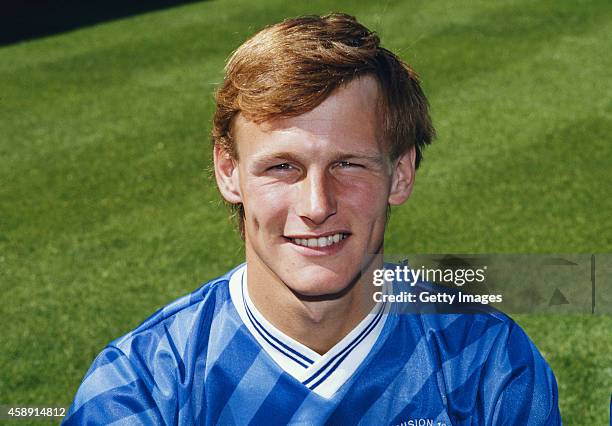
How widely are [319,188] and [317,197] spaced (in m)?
0.03

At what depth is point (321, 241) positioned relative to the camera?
292 centimetres

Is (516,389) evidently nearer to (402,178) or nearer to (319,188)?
(402,178)

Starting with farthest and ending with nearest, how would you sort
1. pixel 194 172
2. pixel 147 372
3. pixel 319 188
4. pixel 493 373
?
pixel 194 172
pixel 493 373
pixel 147 372
pixel 319 188

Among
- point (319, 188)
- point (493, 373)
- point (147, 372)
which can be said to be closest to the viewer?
point (319, 188)

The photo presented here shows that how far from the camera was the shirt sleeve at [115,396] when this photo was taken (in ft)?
9.50

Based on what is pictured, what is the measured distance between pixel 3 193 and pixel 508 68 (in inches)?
232

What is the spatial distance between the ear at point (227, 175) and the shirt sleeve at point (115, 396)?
0.61 metres

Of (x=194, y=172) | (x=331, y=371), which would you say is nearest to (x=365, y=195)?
(x=331, y=371)

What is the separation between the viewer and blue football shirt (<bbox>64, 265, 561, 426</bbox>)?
9.86ft

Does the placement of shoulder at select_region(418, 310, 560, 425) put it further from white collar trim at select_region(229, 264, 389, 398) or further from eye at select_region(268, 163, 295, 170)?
eye at select_region(268, 163, 295, 170)

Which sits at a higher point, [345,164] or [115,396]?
[345,164]

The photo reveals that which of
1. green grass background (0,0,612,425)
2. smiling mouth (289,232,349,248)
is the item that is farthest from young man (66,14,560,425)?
green grass background (0,0,612,425)

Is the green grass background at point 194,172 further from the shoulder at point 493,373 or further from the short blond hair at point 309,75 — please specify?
the short blond hair at point 309,75

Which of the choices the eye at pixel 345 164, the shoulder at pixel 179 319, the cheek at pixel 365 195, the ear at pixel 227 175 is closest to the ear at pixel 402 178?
the cheek at pixel 365 195
